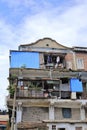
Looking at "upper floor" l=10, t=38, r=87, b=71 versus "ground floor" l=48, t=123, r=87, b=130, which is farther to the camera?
"upper floor" l=10, t=38, r=87, b=71

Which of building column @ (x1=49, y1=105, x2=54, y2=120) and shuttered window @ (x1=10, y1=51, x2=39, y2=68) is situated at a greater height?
shuttered window @ (x1=10, y1=51, x2=39, y2=68)

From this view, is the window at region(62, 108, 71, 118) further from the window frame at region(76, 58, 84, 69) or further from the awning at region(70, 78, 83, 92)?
the window frame at region(76, 58, 84, 69)

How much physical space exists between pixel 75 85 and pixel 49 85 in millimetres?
2851

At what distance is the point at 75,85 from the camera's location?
30.0m

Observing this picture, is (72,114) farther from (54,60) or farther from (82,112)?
(54,60)

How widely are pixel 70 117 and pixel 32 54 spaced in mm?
8226

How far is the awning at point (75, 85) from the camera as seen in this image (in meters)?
A: 29.8

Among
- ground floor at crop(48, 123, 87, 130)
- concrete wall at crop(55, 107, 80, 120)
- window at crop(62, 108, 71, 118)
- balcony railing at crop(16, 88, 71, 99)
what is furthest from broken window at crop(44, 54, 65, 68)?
ground floor at crop(48, 123, 87, 130)

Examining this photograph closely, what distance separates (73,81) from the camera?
30.2 m

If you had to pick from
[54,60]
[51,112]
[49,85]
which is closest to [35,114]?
[51,112]

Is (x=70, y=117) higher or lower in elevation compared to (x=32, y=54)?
lower

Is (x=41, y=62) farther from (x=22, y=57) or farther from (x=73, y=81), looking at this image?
(x=73, y=81)

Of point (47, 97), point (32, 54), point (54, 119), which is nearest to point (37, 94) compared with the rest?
point (47, 97)

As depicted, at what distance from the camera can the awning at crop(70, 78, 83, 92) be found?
97.7 feet
